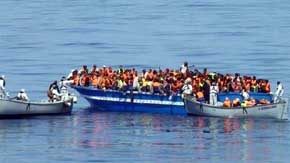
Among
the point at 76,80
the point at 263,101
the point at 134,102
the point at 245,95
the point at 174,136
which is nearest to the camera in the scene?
the point at 174,136

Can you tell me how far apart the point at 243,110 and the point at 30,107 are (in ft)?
36.4

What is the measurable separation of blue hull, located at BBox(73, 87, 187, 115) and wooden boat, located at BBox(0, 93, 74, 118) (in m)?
2.44

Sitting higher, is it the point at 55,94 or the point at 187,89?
the point at 187,89

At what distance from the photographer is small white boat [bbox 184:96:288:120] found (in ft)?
269

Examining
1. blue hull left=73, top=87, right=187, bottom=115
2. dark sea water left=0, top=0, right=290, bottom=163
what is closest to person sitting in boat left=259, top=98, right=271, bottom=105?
dark sea water left=0, top=0, right=290, bottom=163

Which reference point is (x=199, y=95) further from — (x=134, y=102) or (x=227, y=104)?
(x=134, y=102)

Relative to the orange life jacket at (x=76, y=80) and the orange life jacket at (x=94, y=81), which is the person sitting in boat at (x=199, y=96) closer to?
the orange life jacket at (x=94, y=81)

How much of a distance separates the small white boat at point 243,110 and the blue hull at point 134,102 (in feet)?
4.39

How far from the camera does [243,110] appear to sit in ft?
269

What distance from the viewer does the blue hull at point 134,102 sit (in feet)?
277

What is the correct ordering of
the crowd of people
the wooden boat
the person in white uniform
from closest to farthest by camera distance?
the wooden boat → the person in white uniform → the crowd of people

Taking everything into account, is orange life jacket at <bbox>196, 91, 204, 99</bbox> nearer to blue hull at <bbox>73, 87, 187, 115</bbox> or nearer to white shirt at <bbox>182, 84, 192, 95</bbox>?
white shirt at <bbox>182, 84, 192, 95</bbox>

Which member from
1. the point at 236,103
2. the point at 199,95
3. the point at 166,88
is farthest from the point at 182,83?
the point at 236,103

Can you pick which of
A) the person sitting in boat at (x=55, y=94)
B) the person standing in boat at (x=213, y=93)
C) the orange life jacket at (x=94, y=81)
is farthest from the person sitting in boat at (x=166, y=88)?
the person sitting in boat at (x=55, y=94)
